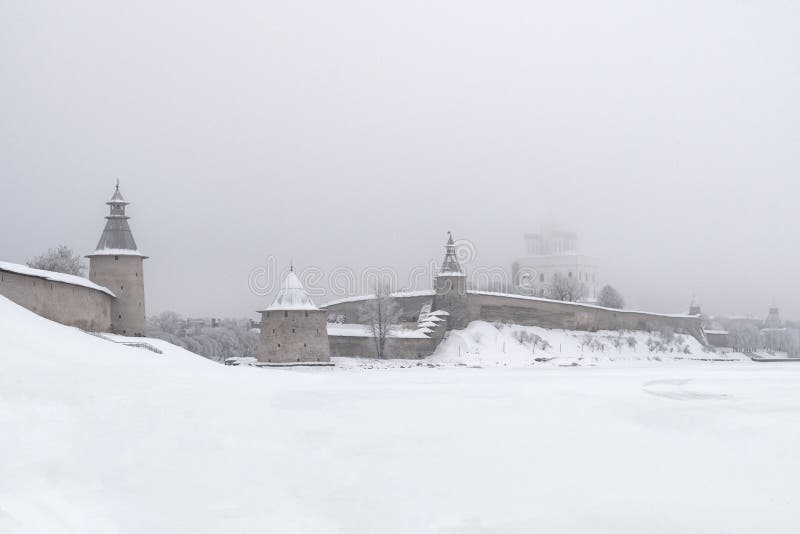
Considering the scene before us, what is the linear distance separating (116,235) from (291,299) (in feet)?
18.8

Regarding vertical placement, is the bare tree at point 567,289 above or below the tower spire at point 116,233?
below

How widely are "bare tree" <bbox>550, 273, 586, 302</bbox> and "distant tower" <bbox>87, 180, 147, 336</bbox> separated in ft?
117

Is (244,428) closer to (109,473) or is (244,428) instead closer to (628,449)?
(109,473)

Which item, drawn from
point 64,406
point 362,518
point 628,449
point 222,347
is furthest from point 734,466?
point 222,347

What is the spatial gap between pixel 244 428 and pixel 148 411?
1092mm

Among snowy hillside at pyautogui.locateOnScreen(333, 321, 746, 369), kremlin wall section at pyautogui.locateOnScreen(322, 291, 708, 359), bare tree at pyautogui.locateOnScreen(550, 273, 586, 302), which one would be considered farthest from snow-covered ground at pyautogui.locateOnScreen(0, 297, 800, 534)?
bare tree at pyautogui.locateOnScreen(550, 273, 586, 302)

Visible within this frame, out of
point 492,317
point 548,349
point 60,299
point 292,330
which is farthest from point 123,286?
point 548,349

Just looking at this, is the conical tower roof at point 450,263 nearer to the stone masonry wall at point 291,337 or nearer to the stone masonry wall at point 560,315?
the stone masonry wall at point 560,315

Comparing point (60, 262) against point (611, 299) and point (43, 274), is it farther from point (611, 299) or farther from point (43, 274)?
point (611, 299)

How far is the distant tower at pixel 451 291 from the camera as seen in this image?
3981cm

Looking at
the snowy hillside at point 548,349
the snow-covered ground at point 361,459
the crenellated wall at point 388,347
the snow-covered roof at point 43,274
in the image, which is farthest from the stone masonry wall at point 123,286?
the snow-covered ground at point 361,459

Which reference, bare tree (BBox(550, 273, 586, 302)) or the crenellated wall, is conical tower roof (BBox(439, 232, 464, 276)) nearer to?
the crenellated wall

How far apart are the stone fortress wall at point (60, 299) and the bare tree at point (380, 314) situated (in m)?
12.4

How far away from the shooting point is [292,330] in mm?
28516
